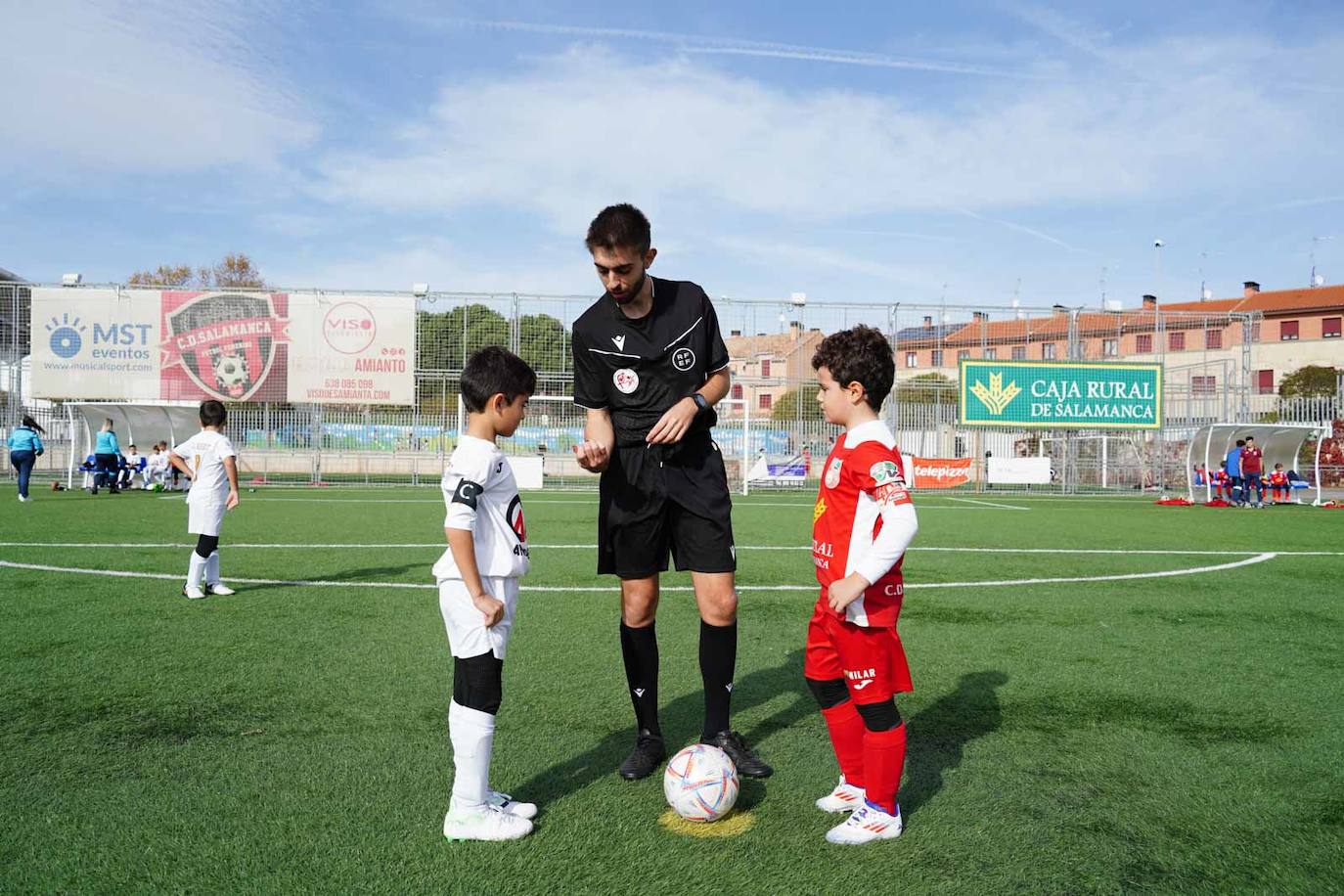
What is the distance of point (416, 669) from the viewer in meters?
5.03

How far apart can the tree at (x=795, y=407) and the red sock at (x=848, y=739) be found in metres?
23.0

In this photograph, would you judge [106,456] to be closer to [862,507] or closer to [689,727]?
[689,727]

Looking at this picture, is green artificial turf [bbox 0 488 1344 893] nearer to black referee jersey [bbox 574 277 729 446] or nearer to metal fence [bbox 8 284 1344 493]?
black referee jersey [bbox 574 277 729 446]

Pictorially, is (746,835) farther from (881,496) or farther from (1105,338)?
(1105,338)

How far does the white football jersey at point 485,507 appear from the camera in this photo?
3025 mm

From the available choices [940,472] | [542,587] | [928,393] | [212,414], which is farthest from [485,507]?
[928,393]

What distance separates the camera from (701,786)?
3088mm

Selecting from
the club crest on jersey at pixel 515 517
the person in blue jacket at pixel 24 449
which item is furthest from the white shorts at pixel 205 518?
the person in blue jacket at pixel 24 449

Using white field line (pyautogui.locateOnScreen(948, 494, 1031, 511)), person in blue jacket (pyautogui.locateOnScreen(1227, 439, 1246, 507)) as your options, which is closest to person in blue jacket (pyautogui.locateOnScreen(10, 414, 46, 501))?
white field line (pyautogui.locateOnScreen(948, 494, 1031, 511))

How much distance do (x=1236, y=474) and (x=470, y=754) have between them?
76.8 feet

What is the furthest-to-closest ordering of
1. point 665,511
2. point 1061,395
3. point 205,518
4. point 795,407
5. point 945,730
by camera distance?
point 795,407 < point 1061,395 < point 205,518 < point 945,730 < point 665,511

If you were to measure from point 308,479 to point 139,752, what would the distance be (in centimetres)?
2284

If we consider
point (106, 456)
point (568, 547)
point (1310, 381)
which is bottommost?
point (568, 547)

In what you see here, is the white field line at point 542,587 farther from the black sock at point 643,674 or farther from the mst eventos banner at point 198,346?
the mst eventos banner at point 198,346
